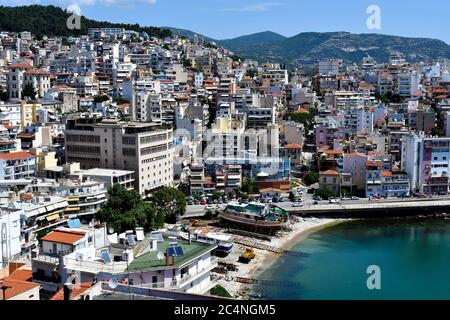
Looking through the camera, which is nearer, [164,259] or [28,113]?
[164,259]

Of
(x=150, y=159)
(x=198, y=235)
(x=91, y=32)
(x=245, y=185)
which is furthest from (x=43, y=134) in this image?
(x=91, y=32)

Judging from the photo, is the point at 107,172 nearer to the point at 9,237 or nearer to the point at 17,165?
the point at 17,165

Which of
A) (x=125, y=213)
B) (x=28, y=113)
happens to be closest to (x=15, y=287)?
(x=125, y=213)

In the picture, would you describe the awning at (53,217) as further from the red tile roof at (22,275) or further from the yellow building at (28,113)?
the yellow building at (28,113)

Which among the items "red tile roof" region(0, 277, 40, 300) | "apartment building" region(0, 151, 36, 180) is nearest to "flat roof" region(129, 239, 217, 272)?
"red tile roof" region(0, 277, 40, 300)
